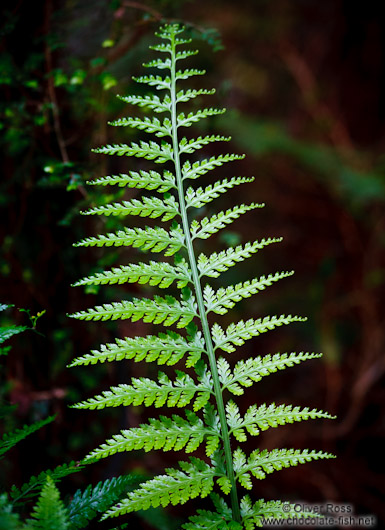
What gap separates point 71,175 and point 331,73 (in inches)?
215

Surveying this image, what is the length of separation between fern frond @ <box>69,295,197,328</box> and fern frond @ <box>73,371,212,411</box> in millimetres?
132

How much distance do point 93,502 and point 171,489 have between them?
0.62 feet

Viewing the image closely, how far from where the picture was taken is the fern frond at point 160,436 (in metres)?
0.93

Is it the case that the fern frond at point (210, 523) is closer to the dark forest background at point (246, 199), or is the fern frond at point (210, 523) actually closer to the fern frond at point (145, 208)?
the dark forest background at point (246, 199)

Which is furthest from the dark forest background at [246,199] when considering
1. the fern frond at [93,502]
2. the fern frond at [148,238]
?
the fern frond at [93,502]

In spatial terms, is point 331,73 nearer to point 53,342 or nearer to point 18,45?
point 18,45

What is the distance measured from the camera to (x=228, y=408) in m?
1.07

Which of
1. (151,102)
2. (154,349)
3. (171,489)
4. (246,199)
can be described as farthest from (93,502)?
(246,199)

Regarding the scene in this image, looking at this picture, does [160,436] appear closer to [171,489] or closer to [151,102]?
[171,489]

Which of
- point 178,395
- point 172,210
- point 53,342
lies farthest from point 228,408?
point 53,342

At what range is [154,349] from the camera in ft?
3.27

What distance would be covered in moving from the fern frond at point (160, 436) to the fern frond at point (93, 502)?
0.37ft

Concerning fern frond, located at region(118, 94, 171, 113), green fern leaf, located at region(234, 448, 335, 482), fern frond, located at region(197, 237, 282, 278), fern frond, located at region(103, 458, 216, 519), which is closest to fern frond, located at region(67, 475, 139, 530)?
fern frond, located at region(103, 458, 216, 519)

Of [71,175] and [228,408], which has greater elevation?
[71,175]
